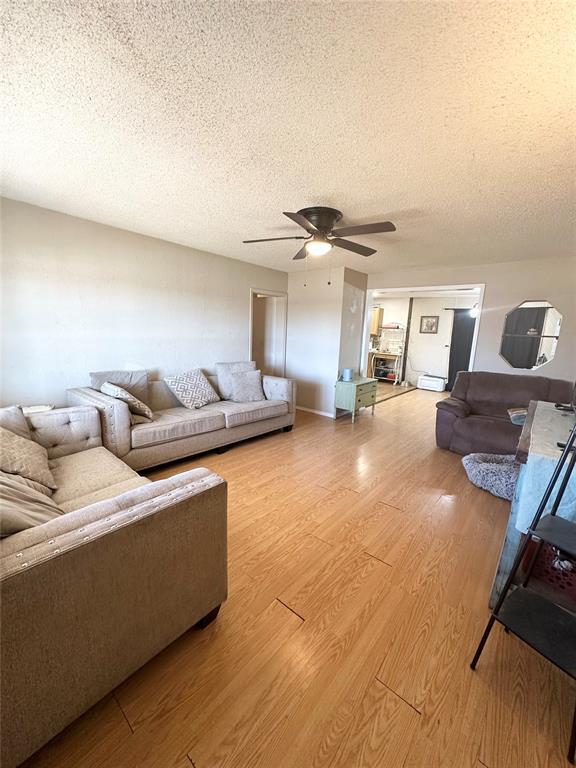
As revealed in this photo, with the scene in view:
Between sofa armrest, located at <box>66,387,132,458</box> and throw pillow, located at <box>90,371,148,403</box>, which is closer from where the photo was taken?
sofa armrest, located at <box>66,387,132,458</box>

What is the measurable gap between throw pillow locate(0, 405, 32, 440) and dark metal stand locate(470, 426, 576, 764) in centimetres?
277

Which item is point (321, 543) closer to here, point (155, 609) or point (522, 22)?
point (155, 609)

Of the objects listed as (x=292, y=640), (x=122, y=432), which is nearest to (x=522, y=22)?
(x=292, y=640)

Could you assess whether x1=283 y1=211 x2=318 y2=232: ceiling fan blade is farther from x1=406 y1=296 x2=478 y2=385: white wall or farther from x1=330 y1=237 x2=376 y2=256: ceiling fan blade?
x1=406 y1=296 x2=478 y2=385: white wall

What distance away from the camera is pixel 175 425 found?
2938 millimetres

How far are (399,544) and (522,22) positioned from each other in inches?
96.4

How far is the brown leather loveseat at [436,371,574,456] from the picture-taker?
3.32 m

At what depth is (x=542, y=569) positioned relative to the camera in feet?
5.16

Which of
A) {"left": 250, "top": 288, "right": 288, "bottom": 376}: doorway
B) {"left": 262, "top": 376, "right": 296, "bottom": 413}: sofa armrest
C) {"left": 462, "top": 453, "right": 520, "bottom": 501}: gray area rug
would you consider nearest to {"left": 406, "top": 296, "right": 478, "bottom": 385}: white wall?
{"left": 250, "top": 288, "right": 288, "bottom": 376}: doorway

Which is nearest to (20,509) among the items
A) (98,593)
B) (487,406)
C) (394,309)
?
(98,593)

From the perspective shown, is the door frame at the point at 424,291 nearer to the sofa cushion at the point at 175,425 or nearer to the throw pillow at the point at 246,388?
the throw pillow at the point at 246,388

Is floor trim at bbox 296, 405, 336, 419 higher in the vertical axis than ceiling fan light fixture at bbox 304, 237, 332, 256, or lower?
lower

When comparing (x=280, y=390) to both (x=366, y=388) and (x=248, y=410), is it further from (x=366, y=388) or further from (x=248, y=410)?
(x=366, y=388)

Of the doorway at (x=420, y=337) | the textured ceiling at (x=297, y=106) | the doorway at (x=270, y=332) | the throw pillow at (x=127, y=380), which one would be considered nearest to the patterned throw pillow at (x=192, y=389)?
the throw pillow at (x=127, y=380)
